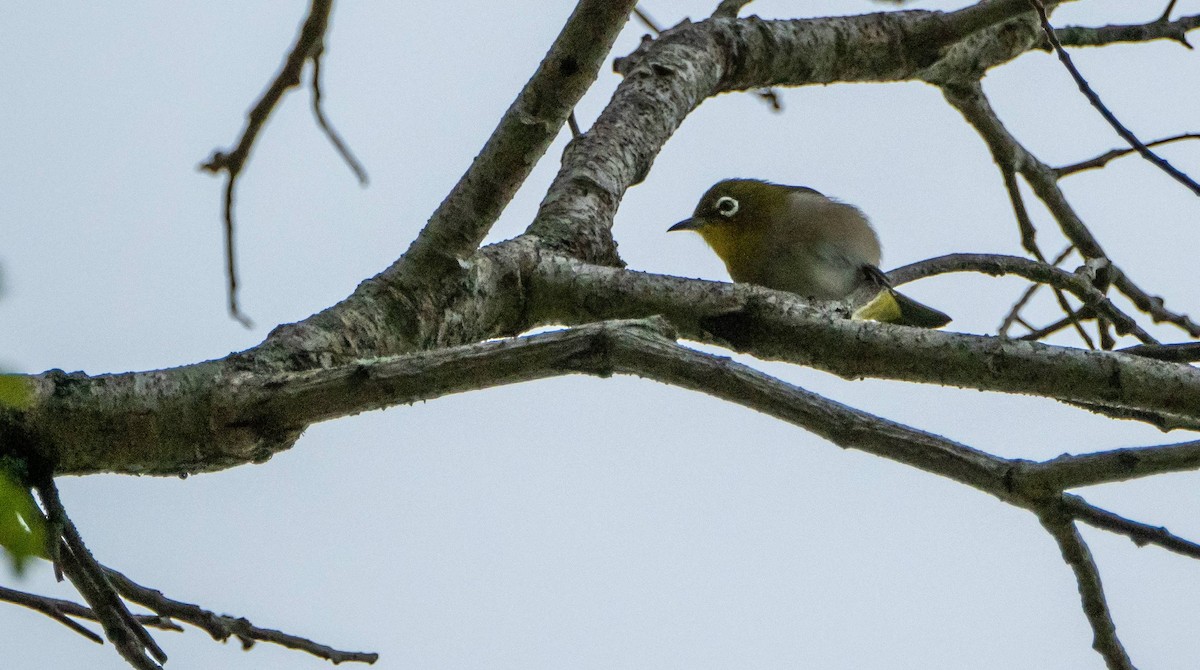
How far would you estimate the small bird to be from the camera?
7133mm

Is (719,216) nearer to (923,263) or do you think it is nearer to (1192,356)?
(923,263)

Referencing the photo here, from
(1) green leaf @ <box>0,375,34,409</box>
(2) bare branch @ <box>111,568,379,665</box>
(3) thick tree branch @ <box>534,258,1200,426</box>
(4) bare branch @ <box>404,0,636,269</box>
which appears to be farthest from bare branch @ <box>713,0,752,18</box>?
(1) green leaf @ <box>0,375,34,409</box>

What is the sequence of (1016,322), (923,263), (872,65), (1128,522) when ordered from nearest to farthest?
(1128,522), (923,263), (1016,322), (872,65)

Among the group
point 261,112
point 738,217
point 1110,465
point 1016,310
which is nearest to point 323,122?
point 261,112

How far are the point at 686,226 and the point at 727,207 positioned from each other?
0.37m

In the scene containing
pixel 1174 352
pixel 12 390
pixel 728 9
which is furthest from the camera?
pixel 728 9

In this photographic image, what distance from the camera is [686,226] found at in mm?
8414

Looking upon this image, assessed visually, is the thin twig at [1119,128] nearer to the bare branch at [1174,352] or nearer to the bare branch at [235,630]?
the bare branch at [1174,352]

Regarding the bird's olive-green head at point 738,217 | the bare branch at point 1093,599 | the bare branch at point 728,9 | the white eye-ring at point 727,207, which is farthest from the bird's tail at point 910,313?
the bare branch at point 1093,599

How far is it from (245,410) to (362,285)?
76 cm

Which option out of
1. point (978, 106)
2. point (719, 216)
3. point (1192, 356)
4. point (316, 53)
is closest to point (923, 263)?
point (1192, 356)

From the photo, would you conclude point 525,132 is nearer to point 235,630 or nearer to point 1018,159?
point 235,630

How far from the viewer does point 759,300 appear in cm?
334

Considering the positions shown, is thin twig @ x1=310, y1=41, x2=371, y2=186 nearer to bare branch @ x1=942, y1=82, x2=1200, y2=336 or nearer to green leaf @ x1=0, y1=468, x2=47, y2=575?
green leaf @ x1=0, y1=468, x2=47, y2=575
